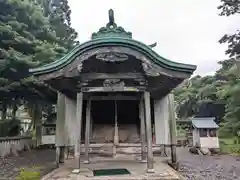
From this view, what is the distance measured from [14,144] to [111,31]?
8.84 meters


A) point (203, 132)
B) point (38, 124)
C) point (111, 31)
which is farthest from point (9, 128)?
point (203, 132)

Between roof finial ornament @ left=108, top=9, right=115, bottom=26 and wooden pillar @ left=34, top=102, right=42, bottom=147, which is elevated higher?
roof finial ornament @ left=108, top=9, right=115, bottom=26

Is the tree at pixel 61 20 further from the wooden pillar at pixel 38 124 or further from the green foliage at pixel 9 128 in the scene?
the green foliage at pixel 9 128

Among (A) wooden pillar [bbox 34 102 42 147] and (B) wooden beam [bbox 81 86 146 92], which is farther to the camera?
(A) wooden pillar [bbox 34 102 42 147]

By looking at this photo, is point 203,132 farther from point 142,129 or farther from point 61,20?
point 61,20

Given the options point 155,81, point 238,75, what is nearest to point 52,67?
point 155,81

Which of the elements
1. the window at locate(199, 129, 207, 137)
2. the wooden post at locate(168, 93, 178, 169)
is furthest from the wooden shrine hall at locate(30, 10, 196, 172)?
the window at locate(199, 129, 207, 137)

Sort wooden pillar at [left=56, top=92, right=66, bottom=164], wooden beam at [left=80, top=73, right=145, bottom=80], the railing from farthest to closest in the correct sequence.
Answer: the railing
wooden pillar at [left=56, top=92, right=66, bottom=164]
wooden beam at [left=80, top=73, right=145, bottom=80]

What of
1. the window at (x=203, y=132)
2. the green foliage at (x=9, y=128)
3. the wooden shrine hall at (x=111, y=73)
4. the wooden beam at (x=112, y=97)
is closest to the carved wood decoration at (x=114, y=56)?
the wooden shrine hall at (x=111, y=73)

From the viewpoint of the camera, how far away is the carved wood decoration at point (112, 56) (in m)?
5.09

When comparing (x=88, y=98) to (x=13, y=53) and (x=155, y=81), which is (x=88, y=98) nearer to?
(x=155, y=81)

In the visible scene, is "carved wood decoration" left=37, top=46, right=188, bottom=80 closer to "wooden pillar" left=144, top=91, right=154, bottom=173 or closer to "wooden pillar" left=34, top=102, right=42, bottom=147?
"wooden pillar" left=144, top=91, right=154, bottom=173

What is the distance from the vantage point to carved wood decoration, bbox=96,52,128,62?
509cm

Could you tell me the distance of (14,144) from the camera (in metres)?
11.8
